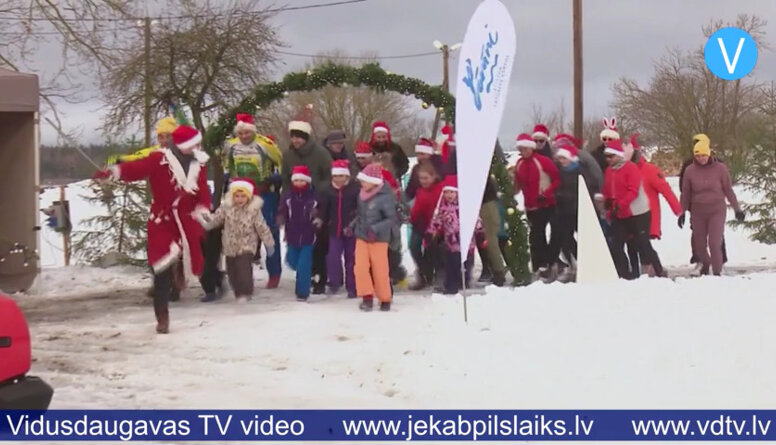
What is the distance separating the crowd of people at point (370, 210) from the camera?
821 cm

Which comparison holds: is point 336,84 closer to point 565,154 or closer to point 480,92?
point 565,154

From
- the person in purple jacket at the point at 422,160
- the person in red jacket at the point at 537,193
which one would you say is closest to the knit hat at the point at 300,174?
the person in purple jacket at the point at 422,160

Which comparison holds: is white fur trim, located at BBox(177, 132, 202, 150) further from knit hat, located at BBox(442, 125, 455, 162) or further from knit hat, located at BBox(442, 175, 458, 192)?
knit hat, located at BBox(442, 125, 455, 162)

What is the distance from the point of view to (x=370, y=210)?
9117mm

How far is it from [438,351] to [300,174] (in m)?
3.45

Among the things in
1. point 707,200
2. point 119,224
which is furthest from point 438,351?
point 119,224

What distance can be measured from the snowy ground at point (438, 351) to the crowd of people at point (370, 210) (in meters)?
0.50

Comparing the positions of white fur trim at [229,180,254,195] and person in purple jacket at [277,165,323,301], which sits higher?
white fur trim at [229,180,254,195]

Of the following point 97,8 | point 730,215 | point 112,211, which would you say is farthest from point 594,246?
point 730,215

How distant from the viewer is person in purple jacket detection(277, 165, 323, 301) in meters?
9.60

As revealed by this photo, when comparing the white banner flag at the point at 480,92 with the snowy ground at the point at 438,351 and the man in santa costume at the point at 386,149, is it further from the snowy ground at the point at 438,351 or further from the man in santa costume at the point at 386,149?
the man in santa costume at the point at 386,149

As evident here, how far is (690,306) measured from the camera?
25.6 ft

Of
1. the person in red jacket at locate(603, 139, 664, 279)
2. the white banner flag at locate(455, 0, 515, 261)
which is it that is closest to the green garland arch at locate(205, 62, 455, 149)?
the person in red jacket at locate(603, 139, 664, 279)

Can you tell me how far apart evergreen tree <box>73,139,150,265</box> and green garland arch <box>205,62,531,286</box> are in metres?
1.14
